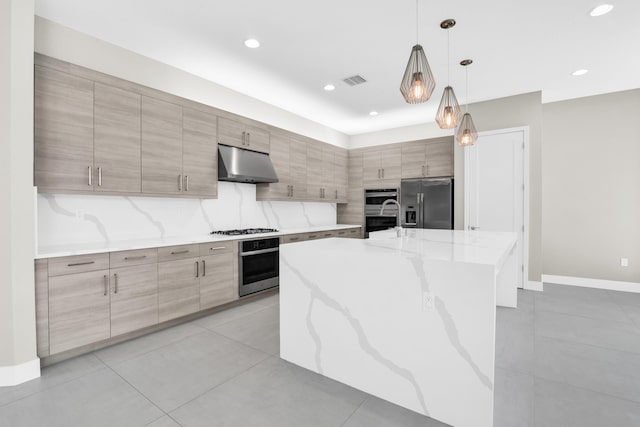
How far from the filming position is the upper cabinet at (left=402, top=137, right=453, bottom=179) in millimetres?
5117

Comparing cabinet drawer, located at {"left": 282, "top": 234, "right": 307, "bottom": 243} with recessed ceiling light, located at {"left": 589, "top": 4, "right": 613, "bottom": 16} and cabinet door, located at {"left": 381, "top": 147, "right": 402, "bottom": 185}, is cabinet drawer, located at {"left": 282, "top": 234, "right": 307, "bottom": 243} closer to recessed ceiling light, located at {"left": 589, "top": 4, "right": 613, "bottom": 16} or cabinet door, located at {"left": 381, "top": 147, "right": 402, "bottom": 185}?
cabinet door, located at {"left": 381, "top": 147, "right": 402, "bottom": 185}

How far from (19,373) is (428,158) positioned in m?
5.57

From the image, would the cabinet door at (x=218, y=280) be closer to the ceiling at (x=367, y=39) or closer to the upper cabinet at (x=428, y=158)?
the ceiling at (x=367, y=39)

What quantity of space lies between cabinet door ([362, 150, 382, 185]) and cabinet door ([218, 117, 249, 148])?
2.81m

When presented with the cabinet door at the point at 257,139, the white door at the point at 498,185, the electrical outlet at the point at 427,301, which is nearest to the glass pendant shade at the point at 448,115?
the electrical outlet at the point at 427,301

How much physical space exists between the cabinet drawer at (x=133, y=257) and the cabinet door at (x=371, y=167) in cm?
420

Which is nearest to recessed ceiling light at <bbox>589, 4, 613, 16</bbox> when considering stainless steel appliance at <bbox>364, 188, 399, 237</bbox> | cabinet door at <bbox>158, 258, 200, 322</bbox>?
stainless steel appliance at <bbox>364, 188, 399, 237</bbox>

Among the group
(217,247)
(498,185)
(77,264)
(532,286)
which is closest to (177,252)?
(217,247)

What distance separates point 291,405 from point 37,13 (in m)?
3.71

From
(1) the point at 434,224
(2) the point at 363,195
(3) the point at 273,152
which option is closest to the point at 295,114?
(3) the point at 273,152

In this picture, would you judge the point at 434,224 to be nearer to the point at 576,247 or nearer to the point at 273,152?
the point at 576,247

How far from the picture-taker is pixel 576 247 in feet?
15.3

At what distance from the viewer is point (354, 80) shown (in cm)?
388

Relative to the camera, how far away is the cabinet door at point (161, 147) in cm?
303
